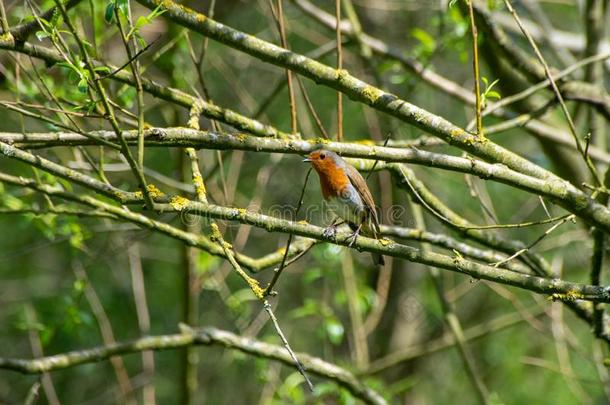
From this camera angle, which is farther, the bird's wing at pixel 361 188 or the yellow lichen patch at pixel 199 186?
the bird's wing at pixel 361 188

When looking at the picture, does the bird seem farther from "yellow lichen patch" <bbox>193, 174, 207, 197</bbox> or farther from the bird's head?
"yellow lichen patch" <bbox>193, 174, 207, 197</bbox>

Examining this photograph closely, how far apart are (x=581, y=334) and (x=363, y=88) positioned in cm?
893

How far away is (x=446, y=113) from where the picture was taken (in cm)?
1022

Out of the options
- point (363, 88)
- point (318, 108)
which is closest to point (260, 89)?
point (318, 108)

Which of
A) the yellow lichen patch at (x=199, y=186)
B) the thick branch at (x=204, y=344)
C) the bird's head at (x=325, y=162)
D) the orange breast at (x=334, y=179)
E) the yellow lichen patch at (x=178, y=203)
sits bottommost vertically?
the thick branch at (x=204, y=344)

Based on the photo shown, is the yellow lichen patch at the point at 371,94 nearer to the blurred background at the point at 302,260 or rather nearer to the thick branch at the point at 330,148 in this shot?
the thick branch at the point at 330,148

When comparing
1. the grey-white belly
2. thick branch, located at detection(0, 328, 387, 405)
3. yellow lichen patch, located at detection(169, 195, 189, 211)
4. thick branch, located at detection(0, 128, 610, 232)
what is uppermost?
the grey-white belly

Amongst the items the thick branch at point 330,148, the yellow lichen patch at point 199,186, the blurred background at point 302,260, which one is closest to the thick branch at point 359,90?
the thick branch at point 330,148

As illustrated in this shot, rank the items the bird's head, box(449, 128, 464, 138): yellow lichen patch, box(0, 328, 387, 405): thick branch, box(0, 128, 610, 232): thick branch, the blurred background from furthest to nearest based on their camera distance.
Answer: the blurred background
the bird's head
box(0, 328, 387, 405): thick branch
box(449, 128, 464, 138): yellow lichen patch
box(0, 128, 610, 232): thick branch

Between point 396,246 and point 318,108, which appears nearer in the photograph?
point 396,246

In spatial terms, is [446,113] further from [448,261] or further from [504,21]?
[448,261]

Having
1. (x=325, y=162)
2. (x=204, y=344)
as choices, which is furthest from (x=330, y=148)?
(x=204, y=344)

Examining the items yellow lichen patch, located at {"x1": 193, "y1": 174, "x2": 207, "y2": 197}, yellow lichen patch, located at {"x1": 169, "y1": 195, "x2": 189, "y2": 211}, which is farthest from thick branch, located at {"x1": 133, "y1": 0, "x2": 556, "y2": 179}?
yellow lichen patch, located at {"x1": 169, "y1": 195, "x2": 189, "y2": 211}

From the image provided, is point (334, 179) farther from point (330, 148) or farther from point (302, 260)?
point (302, 260)
